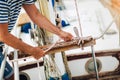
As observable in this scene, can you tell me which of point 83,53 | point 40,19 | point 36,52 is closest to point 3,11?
point 36,52

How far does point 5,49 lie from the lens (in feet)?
4.50

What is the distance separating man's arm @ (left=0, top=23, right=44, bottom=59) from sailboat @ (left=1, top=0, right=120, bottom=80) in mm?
62


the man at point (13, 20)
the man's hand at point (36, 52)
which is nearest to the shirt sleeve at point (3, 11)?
the man at point (13, 20)

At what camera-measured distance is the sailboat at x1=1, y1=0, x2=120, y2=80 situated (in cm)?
156

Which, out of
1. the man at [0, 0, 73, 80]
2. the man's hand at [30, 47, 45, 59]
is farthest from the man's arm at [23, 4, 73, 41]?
the man's hand at [30, 47, 45, 59]

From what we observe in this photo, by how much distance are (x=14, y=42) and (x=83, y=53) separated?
3.32ft

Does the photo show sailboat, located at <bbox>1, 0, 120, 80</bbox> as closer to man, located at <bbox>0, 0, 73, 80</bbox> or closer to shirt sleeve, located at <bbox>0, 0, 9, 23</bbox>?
man, located at <bbox>0, 0, 73, 80</bbox>

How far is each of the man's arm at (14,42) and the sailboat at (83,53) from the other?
0.06 m

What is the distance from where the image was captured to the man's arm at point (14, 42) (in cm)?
108

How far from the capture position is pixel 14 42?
111 cm

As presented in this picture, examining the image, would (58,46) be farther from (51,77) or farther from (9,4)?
(51,77)

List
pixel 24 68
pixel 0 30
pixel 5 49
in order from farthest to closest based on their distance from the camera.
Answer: pixel 24 68 < pixel 5 49 < pixel 0 30

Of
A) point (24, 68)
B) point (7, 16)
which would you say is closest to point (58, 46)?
point (7, 16)

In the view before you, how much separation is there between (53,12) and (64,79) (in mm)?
450
